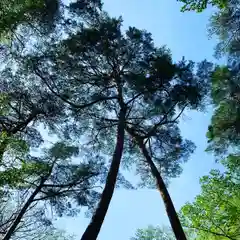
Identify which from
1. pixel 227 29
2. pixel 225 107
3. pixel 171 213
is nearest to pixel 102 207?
pixel 171 213

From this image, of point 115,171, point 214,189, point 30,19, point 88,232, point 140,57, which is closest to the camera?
point 88,232

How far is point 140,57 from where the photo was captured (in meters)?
11.8

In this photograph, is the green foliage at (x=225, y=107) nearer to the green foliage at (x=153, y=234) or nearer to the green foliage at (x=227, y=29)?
the green foliage at (x=227, y=29)

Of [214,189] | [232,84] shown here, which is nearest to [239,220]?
[214,189]

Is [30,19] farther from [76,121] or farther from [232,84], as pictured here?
[232,84]

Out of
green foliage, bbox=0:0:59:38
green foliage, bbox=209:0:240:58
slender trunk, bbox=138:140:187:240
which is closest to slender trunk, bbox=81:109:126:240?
slender trunk, bbox=138:140:187:240

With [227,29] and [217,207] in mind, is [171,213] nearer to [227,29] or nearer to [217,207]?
[217,207]

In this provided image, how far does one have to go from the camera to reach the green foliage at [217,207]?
784cm

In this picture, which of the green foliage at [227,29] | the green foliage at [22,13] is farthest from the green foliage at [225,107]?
the green foliage at [22,13]

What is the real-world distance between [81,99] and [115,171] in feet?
15.7

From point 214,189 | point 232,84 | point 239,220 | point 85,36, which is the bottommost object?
point 239,220

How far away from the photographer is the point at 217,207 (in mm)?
8492

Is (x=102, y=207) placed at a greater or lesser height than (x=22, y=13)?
lesser

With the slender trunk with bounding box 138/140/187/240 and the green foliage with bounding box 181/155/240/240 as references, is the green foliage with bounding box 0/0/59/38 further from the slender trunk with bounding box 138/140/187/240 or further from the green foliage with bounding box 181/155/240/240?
the green foliage with bounding box 181/155/240/240
